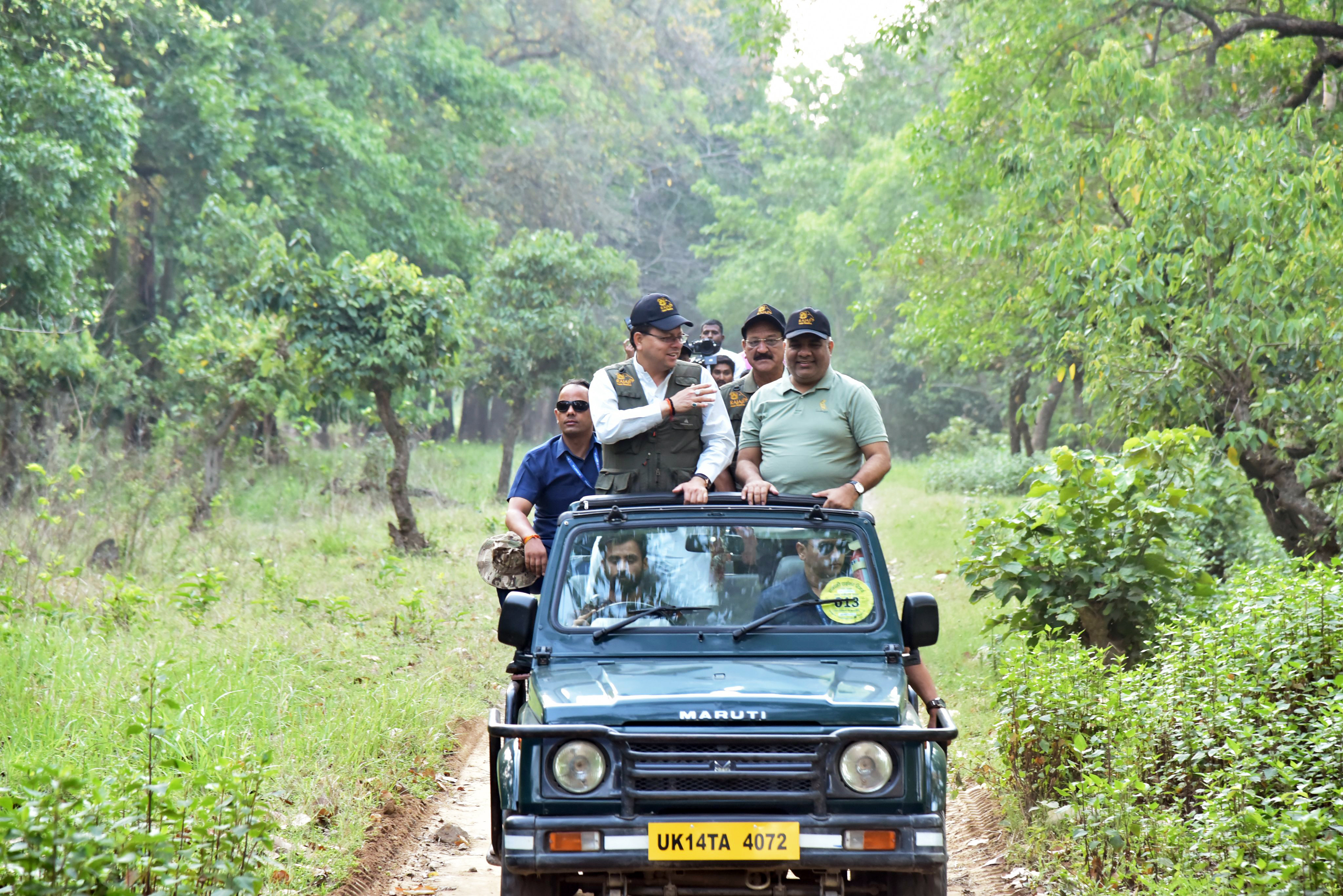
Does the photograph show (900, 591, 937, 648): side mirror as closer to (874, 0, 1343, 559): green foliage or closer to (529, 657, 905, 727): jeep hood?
(529, 657, 905, 727): jeep hood

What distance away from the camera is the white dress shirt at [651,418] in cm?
612

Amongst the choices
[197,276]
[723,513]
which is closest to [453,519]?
[197,276]

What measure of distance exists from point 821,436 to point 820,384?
0.27m

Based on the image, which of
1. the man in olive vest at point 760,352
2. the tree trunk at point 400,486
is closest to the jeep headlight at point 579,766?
the man in olive vest at point 760,352

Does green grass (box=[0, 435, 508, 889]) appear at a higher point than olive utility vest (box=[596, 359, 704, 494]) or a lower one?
lower

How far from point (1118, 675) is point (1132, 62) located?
709cm

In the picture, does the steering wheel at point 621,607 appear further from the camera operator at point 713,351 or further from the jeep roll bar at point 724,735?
the camera operator at point 713,351

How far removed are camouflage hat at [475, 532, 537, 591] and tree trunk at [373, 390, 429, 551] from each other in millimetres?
9662

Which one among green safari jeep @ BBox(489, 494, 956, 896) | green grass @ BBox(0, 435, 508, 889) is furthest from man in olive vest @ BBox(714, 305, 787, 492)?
green grass @ BBox(0, 435, 508, 889)

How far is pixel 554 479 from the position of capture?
22.3 feet

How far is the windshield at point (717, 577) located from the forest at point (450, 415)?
4.16 feet

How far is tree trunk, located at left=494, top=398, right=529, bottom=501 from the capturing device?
80.9 feet

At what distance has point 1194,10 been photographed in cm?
1202

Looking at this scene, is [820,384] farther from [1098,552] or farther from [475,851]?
[475,851]
